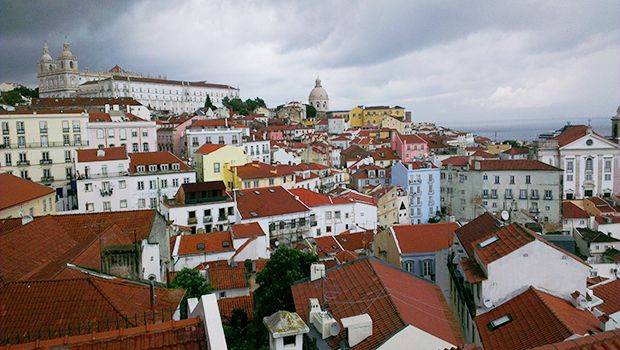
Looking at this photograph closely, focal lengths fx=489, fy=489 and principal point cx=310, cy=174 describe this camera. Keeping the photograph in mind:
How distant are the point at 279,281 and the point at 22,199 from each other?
18.6 meters

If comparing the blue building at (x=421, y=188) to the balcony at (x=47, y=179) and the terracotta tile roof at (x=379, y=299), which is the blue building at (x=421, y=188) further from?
the terracotta tile roof at (x=379, y=299)

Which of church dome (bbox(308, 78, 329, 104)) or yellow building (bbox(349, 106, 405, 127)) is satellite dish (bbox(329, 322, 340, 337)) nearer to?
yellow building (bbox(349, 106, 405, 127))

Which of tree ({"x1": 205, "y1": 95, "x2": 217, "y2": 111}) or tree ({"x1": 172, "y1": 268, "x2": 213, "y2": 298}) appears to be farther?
tree ({"x1": 205, "y1": 95, "x2": 217, "y2": 111})

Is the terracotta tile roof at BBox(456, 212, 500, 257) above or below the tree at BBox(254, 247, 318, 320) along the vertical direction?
above

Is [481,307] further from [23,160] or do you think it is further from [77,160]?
[23,160]

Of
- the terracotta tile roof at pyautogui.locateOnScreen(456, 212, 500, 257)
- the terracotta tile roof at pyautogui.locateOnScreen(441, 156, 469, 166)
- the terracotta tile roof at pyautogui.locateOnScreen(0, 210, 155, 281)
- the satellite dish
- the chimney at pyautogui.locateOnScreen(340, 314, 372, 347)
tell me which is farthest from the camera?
the terracotta tile roof at pyautogui.locateOnScreen(441, 156, 469, 166)

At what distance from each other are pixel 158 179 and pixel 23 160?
14612 millimetres

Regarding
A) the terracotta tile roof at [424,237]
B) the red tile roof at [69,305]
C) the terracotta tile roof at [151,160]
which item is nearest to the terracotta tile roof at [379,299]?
the red tile roof at [69,305]

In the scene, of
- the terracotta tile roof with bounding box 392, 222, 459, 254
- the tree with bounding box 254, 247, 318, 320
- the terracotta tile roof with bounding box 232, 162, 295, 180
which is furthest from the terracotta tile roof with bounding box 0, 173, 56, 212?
the terracotta tile roof with bounding box 392, 222, 459, 254

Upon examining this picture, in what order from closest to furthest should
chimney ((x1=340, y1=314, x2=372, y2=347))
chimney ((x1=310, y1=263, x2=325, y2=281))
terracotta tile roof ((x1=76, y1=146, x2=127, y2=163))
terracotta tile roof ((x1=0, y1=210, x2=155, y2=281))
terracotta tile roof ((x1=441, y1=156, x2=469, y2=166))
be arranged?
chimney ((x1=340, y1=314, x2=372, y2=347))
terracotta tile roof ((x1=0, y1=210, x2=155, y2=281))
chimney ((x1=310, y1=263, x2=325, y2=281))
terracotta tile roof ((x1=76, y1=146, x2=127, y2=163))
terracotta tile roof ((x1=441, y1=156, x2=469, y2=166))

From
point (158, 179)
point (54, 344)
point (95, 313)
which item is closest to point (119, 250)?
point (95, 313)

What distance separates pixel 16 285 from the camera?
386 inches

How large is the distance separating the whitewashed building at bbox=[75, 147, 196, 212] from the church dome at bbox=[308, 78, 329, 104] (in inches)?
4547

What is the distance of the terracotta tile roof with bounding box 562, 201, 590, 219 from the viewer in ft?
148
